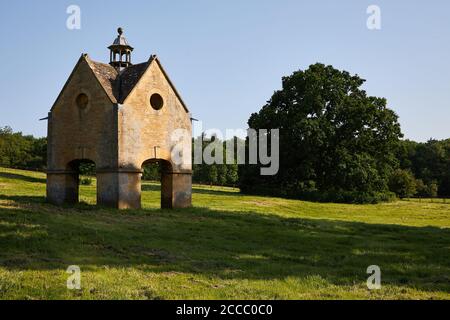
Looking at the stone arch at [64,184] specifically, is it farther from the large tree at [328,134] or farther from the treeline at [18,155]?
the treeline at [18,155]

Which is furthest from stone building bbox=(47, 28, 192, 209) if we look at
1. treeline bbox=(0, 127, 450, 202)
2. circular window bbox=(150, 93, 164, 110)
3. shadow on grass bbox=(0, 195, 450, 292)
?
treeline bbox=(0, 127, 450, 202)

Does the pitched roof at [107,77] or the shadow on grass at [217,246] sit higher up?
the pitched roof at [107,77]

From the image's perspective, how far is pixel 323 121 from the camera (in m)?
48.4

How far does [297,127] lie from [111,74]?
26.1m

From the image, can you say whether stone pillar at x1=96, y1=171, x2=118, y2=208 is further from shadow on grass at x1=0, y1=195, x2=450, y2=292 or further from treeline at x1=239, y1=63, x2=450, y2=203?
treeline at x1=239, y1=63, x2=450, y2=203

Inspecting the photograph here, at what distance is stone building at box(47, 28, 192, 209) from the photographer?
75.8ft

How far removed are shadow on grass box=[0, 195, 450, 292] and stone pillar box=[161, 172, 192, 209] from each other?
2.47 metres

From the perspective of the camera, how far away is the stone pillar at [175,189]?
25.6 metres

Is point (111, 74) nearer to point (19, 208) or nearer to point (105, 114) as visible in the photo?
point (105, 114)

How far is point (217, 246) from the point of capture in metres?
15.9
